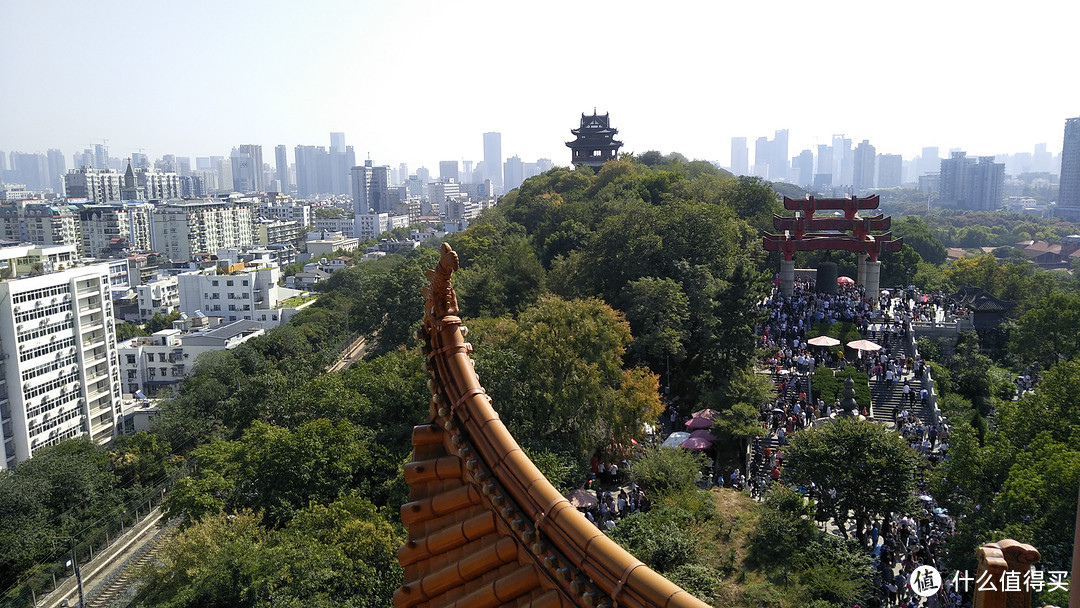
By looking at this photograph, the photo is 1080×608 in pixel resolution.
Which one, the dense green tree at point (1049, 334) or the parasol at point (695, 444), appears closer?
the parasol at point (695, 444)

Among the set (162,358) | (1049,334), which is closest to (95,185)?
(162,358)

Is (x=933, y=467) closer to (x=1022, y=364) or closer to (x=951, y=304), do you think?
(x=1022, y=364)

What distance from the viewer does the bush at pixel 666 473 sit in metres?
14.4

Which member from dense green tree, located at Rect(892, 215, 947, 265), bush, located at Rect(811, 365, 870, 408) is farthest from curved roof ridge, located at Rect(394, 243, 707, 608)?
dense green tree, located at Rect(892, 215, 947, 265)

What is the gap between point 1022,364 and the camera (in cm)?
2819

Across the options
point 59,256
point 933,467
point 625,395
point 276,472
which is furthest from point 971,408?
point 59,256

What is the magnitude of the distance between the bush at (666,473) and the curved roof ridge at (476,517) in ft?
34.2

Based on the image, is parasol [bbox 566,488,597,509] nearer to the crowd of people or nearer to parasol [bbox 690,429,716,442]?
the crowd of people

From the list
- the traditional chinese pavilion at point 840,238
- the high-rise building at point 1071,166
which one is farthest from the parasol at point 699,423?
the high-rise building at point 1071,166

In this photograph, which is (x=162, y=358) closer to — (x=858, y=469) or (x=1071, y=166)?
(x=858, y=469)

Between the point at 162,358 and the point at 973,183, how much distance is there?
14695 centimetres

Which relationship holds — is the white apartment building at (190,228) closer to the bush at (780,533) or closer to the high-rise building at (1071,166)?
the bush at (780,533)

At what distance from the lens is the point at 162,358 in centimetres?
4684

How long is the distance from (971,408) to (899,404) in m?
3.01
